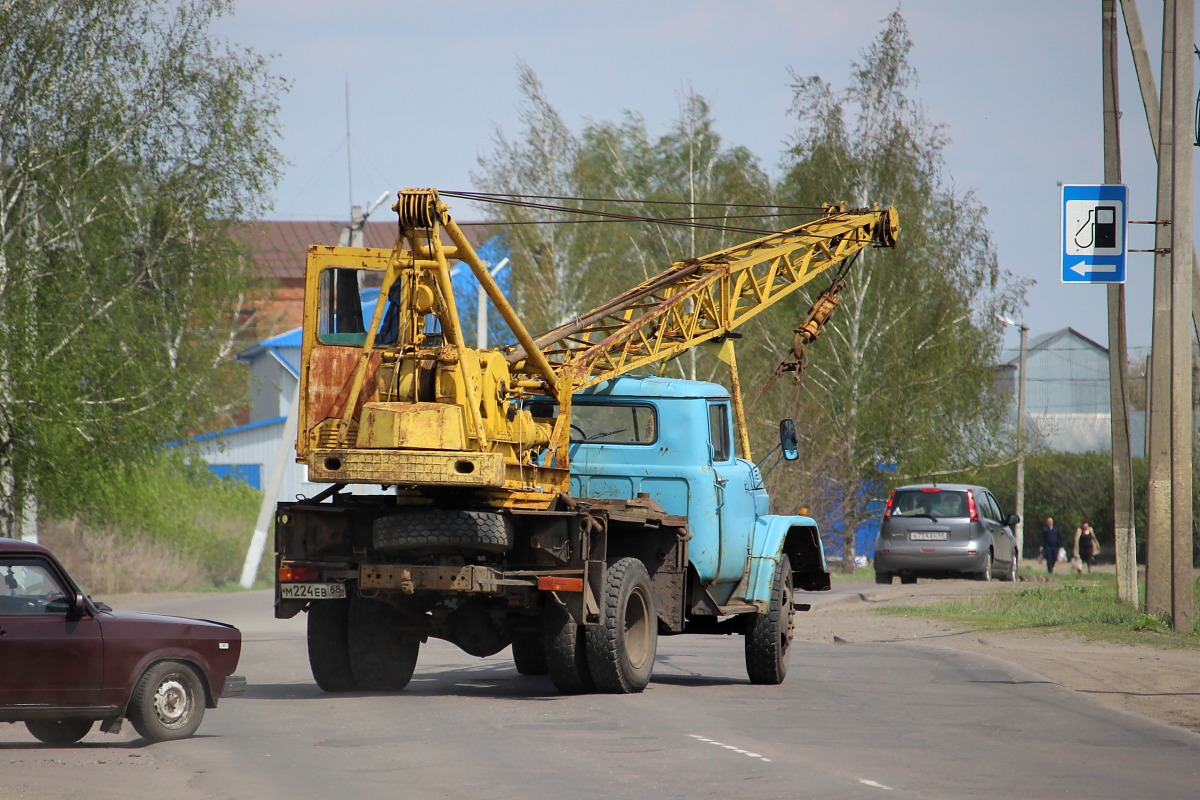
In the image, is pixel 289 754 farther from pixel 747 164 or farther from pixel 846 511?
pixel 747 164

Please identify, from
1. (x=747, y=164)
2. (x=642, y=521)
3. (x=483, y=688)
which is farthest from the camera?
(x=747, y=164)

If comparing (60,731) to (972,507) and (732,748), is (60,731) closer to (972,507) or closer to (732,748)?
(732,748)

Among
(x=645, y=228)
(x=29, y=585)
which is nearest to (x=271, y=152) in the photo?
(x=645, y=228)

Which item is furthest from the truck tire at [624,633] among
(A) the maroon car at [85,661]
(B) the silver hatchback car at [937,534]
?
(B) the silver hatchback car at [937,534]

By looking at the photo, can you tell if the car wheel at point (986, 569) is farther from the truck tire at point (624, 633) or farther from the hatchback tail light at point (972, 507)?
the truck tire at point (624, 633)

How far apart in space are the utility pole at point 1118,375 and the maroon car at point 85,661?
14284 mm

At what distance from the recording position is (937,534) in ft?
94.1

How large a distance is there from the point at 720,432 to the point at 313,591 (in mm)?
4089

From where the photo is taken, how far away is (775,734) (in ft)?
33.6

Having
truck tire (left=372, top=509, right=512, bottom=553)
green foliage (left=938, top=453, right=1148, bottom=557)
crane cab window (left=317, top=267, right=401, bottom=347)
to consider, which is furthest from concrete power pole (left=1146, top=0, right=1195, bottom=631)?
green foliage (left=938, top=453, right=1148, bottom=557)

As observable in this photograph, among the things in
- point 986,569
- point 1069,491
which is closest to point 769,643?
point 986,569

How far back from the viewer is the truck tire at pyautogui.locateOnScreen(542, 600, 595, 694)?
12.1 metres

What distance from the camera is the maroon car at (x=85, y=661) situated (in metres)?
9.42

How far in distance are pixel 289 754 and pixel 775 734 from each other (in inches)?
123
